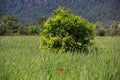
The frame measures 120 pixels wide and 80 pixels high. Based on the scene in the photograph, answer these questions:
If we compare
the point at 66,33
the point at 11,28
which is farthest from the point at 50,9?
the point at 66,33

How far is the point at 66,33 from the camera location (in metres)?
10.6

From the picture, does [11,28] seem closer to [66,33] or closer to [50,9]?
[66,33]

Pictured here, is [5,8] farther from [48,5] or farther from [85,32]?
[85,32]

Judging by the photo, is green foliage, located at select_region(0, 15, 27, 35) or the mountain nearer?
green foliage, located at select_region(0, 15, 27, 35)

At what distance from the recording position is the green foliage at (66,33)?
10.4 meters

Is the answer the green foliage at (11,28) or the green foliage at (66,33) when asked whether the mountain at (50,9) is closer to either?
the green foliage at (11,28)

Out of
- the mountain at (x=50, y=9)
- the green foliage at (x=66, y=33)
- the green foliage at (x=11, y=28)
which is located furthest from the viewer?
the mountain at (x=50, y=9)

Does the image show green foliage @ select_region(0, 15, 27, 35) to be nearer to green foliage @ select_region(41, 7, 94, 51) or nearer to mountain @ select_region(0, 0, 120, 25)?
green foliage @ select_region(41, 7, 94, 51)

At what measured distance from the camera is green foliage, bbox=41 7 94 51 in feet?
34.0

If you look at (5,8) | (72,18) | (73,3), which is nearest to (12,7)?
(5,8)

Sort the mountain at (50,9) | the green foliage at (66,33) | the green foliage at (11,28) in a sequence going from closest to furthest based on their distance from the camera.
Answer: the green foliage at (66,33) → the green foliage at (11,28) → the mountain at (50,9)

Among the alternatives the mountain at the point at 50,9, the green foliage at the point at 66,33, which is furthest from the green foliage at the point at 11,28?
the mountain at the point at 50,9

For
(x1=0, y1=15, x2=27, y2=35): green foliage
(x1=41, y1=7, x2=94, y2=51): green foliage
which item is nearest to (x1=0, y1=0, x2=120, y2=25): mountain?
(x1=0, y1=15, x2=27, y2=35): green foliage

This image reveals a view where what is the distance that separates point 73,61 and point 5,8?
117m
